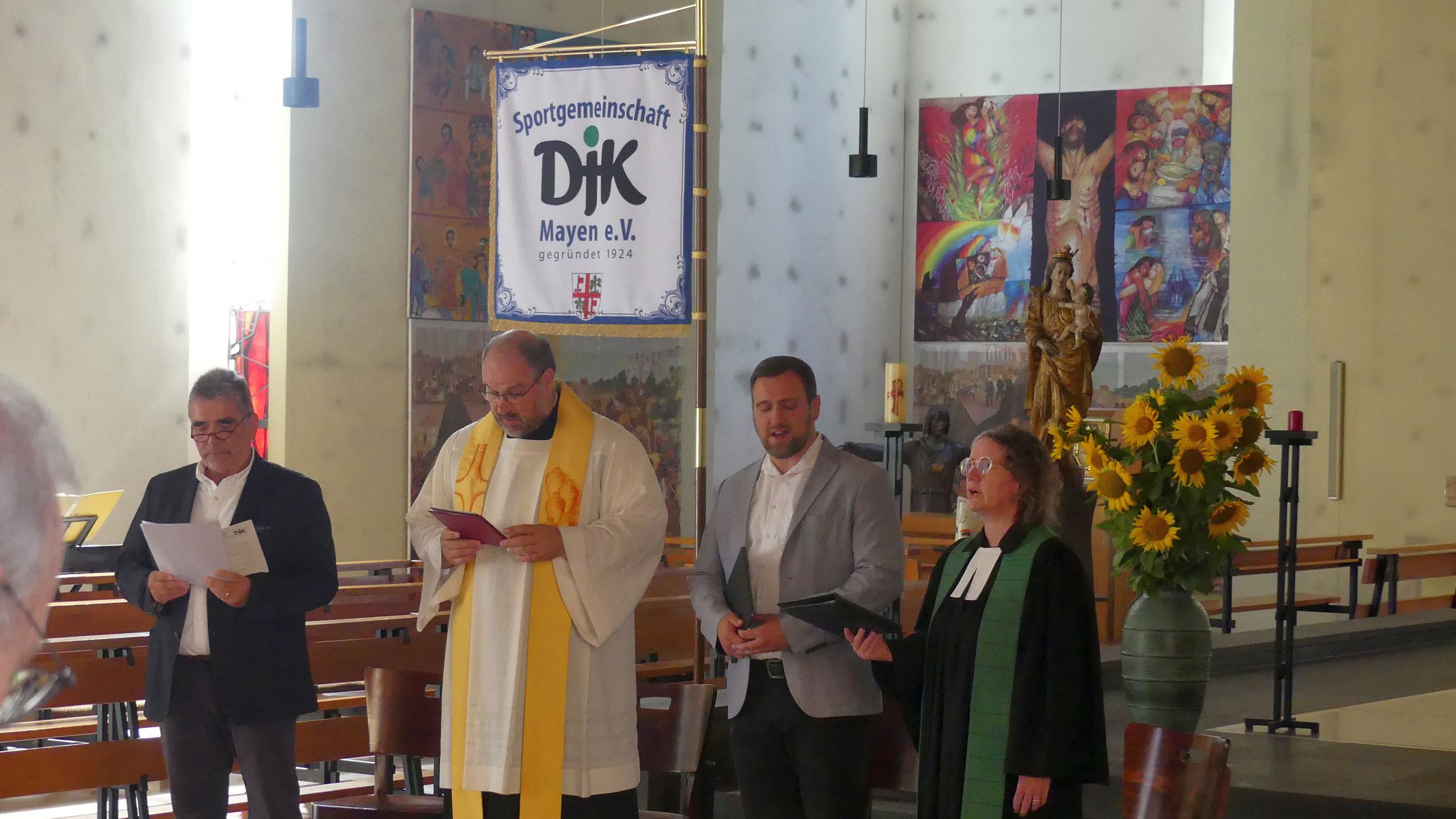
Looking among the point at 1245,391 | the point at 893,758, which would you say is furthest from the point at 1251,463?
the point at 893,758

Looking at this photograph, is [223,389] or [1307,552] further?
[1307,552]

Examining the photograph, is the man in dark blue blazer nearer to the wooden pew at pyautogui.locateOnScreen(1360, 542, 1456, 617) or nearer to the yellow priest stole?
the yellow priest stole

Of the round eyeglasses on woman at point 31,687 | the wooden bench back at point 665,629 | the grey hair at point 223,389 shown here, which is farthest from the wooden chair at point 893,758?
the round eyeglasses on woman at point 31,687

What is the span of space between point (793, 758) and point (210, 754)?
145cm

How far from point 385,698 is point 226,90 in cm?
693

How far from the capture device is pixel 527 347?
370 centimetres

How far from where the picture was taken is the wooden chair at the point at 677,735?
403 centimetres

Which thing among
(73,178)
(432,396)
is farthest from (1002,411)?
(73,178)

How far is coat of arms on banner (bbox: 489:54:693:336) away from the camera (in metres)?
4.62

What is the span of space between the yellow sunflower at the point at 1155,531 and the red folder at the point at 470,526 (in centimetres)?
204

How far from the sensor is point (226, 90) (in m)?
10.1

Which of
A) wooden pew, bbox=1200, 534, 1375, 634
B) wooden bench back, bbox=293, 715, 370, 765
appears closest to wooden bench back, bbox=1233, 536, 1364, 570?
wooden pew, bbox=1200, 534, 1375, 634

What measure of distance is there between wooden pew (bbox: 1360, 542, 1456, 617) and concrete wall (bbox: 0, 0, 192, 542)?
764cm

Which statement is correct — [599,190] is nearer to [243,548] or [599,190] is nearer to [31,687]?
[243,548]
